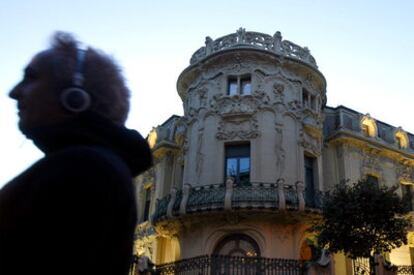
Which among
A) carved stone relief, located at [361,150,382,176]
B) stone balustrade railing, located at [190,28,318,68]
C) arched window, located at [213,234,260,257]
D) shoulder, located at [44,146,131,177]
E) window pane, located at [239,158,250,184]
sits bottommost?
shoulder, located at [44,146,131,177]

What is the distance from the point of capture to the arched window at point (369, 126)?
25172mm

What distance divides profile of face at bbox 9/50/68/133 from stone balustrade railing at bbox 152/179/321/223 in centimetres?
1608

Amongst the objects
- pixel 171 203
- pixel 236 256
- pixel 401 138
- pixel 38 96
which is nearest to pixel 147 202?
→ pixel 171 203

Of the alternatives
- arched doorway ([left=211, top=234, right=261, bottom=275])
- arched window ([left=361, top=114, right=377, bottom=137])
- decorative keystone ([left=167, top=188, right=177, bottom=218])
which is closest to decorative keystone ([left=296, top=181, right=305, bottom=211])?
arched doorway ([left=211, top=234, right=261, bottom=275])

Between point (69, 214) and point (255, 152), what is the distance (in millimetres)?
18325

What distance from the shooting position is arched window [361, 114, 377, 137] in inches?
991

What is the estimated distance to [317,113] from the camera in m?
21.7

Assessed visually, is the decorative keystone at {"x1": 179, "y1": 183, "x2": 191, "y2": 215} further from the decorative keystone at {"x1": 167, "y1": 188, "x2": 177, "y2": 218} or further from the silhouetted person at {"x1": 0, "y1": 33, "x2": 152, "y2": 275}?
the silhouetted person at {"x1": 0, "y1": 33, "x2": 152, "y2": 275}

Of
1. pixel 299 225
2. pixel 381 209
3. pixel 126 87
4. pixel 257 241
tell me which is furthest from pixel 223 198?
pixel 126 87

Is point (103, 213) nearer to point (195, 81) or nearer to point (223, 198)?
point (223, 198)

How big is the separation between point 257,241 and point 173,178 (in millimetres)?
8230

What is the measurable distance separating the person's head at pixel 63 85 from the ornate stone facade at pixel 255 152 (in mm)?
15994

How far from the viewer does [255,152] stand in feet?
63.8

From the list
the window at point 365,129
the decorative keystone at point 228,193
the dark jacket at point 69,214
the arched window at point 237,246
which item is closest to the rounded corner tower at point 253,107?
the decorative keystone at point 228,193
